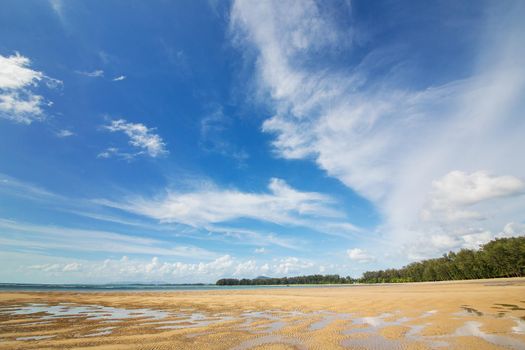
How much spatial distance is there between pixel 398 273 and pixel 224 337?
187 meters

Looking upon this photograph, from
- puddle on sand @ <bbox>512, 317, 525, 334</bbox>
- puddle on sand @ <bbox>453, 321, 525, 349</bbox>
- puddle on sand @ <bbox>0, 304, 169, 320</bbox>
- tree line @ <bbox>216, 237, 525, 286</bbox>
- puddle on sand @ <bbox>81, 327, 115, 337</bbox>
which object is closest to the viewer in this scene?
puddle on sand @ <bbox>453, 321, 525, 349</bbox>

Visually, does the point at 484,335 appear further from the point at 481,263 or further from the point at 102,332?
the point at 481,263

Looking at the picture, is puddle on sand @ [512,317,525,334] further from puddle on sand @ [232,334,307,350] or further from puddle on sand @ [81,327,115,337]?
puddle on sand @ [81,327,115,337]

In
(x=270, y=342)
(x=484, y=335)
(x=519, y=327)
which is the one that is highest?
(x=519, y=327)

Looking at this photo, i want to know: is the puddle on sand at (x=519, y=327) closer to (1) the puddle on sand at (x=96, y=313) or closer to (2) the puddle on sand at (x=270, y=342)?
(2) the puddle on sand at (x=270, y=342)

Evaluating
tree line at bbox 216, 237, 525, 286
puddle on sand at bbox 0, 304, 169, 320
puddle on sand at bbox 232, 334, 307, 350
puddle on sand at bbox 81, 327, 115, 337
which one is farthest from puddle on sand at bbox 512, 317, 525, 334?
tree line at bbox 216, 237, 525, 286

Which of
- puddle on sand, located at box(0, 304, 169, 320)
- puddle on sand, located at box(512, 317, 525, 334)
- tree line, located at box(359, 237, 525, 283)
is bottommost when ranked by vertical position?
puddle on sand, located at box(512, 317, 525, 334)

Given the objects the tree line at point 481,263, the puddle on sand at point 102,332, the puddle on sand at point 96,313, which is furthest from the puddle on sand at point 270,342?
the tree line at point 481,263

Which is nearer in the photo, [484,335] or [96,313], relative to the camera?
[484,335]

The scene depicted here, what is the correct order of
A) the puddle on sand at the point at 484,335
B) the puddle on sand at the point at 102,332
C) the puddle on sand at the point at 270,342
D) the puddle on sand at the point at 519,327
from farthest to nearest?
the puddle on sand at the point at 102,332 → the puddle on sand at the point at 519,327 → the puddle on sand at the point at 270,342 → the puddle on sand at the point at 484,335

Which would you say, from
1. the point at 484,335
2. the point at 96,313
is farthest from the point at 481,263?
the point at 96,313

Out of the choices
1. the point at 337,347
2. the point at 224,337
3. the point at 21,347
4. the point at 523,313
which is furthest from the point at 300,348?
the point at 523,313

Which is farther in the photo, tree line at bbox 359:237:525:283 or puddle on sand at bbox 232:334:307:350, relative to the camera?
tree line at bbox 359:237:525:283

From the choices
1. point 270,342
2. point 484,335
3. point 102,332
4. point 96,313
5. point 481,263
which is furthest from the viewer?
point 481,263
